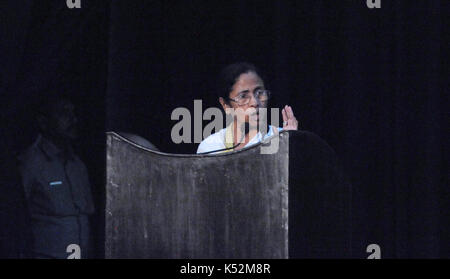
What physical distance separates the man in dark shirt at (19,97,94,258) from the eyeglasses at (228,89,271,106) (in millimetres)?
1020

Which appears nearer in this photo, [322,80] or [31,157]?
[31,157]

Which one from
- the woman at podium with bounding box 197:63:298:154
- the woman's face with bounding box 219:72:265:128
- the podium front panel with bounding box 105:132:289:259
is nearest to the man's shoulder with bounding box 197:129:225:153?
the woman at podium with bounding box 197:63:298:154

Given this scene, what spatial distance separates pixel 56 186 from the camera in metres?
2.46

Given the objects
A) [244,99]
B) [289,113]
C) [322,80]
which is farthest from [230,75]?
[322,80]

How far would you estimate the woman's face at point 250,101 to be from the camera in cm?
182

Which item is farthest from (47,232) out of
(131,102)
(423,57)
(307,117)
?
(423,57)

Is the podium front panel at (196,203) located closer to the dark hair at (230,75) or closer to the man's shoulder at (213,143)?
the dark hair at (230,75)

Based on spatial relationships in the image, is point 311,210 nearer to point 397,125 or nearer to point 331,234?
point 331,234

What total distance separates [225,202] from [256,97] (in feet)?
2.39

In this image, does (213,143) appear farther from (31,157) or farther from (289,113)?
(31,157)

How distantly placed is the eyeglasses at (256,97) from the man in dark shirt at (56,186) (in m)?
1.02
